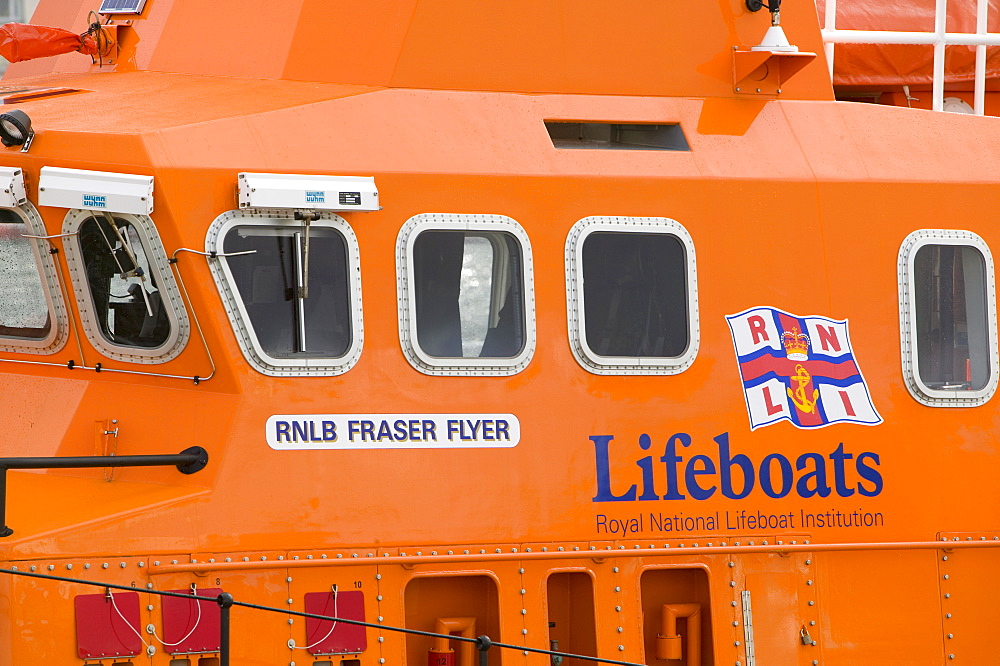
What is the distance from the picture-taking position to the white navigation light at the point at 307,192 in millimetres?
5211

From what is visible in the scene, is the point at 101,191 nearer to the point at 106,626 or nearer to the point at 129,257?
the point at 129,257

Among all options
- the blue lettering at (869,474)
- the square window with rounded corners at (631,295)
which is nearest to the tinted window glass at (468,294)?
the square window with rounded corners at (631,295)

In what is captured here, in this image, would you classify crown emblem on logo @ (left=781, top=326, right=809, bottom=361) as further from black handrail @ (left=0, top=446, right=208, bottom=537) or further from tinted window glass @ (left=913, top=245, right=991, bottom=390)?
black handrail @ (left=0, top=446, right=208, bottom=537)

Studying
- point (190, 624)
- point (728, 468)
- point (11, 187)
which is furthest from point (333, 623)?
point (11, 187)

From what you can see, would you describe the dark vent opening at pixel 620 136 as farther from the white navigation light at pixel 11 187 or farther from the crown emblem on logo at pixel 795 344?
the white navigation light at pixel 11 187

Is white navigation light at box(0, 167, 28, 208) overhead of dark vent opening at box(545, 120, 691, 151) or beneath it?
beneath

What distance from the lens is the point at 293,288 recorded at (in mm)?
5441

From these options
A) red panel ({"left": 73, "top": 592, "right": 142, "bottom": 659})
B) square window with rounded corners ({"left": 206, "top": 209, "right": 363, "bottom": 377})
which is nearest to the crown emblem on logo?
square window with rounded corners ({"left": 206, "top": 209, "right": 363, "bottom": 377})

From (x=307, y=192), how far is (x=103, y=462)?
140 cm

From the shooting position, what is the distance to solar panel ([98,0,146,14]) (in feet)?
20.9

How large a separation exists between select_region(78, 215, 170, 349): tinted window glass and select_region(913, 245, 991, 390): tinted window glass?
147 inches

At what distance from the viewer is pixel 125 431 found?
17.9 ft

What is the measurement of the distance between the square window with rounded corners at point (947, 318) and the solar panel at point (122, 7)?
161 inches

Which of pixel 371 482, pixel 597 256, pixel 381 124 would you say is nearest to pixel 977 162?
pixel 597 256
